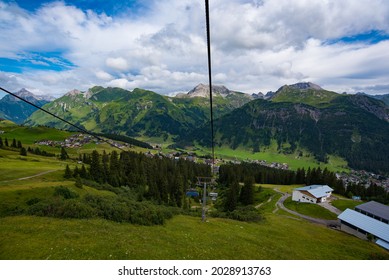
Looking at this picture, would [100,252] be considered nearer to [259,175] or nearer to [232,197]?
[232,197]

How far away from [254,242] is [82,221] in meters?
25.3

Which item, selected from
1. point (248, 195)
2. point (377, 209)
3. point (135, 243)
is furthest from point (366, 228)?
point (135, 243)

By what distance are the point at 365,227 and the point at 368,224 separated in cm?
172

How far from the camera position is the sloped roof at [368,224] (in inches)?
2242

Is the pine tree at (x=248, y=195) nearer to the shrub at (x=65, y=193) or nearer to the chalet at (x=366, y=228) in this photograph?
the chalet at (x=366, y=228)

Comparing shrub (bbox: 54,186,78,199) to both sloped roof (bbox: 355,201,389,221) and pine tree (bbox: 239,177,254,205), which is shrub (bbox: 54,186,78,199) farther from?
sloped roof (bbox: 355,201,389,221)

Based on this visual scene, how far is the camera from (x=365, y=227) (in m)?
60.8

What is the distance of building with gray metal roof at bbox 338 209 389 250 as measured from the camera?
184 feet

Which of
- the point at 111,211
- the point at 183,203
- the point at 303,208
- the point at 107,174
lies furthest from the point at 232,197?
the point at 111,211

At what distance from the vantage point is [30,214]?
34.2 meters

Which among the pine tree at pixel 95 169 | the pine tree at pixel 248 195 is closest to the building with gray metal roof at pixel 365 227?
the pine tree at pixel 248 195

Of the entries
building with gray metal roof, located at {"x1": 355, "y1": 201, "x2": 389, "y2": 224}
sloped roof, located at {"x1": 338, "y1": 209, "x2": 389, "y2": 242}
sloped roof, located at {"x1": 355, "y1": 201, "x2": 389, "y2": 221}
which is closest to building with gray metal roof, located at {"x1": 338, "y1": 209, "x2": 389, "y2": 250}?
sloped roof, located at {"x1": 338, "y1": 209, "x2": 389, "y2": 242}

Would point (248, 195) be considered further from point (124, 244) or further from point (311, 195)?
point (124, 244)

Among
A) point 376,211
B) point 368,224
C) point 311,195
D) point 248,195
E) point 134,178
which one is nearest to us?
point 368,224
